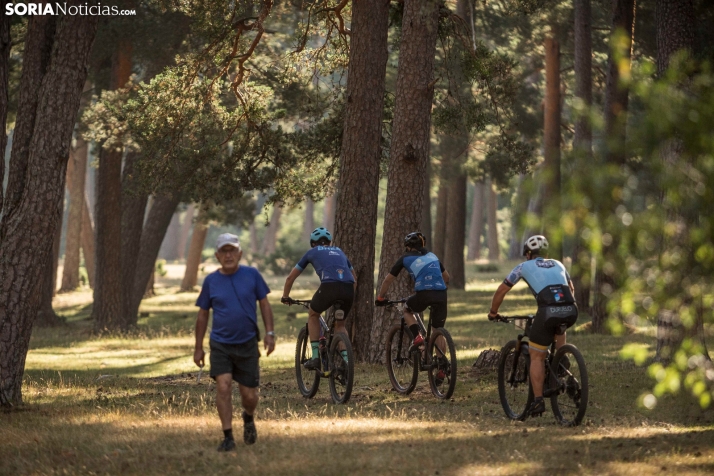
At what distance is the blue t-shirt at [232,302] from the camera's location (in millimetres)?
8711

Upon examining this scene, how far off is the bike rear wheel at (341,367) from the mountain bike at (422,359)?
94 centimetres

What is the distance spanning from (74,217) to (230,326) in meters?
34.2

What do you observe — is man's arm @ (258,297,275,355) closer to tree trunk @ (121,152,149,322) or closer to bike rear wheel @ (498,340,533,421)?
bike rear wheel @ (498,340,533,421)

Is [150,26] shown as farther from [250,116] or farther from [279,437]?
[279,437]

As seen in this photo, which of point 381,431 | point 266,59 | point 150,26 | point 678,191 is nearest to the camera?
point 678,191

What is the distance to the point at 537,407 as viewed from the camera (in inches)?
398

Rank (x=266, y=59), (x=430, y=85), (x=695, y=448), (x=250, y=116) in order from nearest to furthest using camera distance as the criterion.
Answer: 1. (x=695, y=448)
2. (x=430, y=85)
3. (x=250, y=116)
4. (x=266, y=59)

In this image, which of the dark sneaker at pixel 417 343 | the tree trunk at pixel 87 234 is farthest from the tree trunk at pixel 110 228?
the tree trunk at pixel 87 234

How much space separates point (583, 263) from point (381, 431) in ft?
11.2

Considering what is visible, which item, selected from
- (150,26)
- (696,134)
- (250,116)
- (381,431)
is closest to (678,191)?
(696,134)

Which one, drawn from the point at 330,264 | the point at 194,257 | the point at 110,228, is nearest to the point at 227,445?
the point at 330,264

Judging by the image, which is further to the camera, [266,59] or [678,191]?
[266,59]

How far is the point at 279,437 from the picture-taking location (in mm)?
9289

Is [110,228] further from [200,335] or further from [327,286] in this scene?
[200,335]
